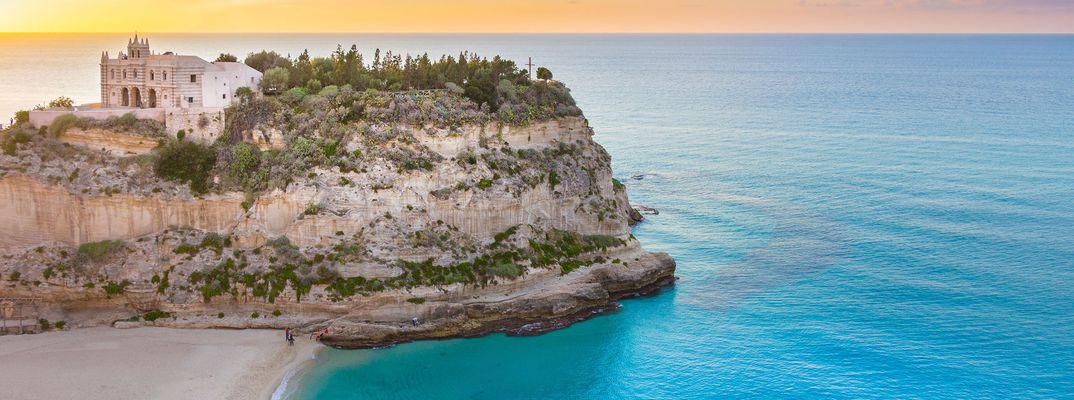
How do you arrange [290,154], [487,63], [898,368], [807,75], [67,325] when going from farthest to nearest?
1. [807,75]
2. [487,63]
3. [290,154]
4. [67,325]
5. [898,368]

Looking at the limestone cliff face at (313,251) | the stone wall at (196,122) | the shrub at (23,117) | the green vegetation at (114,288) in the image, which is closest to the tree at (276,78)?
the stone wall at (196,122)

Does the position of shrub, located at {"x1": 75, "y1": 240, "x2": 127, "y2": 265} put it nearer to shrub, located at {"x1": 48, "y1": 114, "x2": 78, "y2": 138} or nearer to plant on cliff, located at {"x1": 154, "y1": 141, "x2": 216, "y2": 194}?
plant on cliff, located at {"x1": 154, "y1": 141, "x2": 216, "y2": 194}

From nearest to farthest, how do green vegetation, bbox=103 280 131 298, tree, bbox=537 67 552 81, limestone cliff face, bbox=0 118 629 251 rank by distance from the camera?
green vegetation, bbox=103 280 131 298 → limestone cliff face, bbox=0 118 629 251 → tree, bbox=537 67 552 81

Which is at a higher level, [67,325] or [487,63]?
[487,63]

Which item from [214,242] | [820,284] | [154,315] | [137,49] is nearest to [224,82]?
[137,49]

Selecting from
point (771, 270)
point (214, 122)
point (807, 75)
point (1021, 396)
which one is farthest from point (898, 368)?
point (807, 75)

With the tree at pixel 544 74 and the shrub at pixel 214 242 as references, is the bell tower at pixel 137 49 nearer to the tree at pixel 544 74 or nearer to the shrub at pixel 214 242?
the shrub at pixel 214 242

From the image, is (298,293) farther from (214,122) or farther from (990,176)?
(990,176)

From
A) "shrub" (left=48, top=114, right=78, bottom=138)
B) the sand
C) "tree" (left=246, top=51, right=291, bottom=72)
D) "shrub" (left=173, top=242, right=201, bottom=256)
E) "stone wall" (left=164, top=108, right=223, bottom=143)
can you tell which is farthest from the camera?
"tree" (left=246, top=51, right=291, bottom=72)

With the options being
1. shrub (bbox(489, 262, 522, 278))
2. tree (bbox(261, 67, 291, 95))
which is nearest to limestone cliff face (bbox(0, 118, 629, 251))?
shrub (bbox(489, 262, 522, 278))
